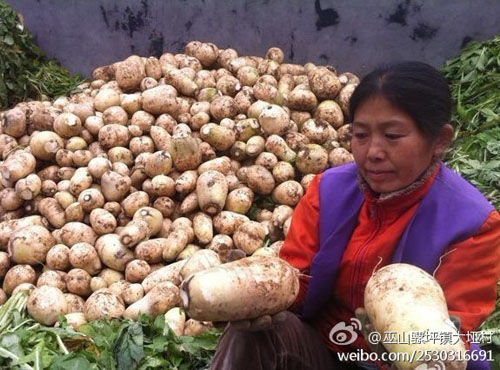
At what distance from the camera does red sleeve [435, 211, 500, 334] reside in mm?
2080

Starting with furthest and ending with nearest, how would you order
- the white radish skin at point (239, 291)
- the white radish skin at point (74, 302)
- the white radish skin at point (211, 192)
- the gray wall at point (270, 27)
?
the gray wall at point (270, 27), the white radish skin at point (211, 192), the white radish skin at point (74, 302), the white radish skin at point (239, 291)

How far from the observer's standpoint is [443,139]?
7.07 feet

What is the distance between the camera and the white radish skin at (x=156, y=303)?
339cm

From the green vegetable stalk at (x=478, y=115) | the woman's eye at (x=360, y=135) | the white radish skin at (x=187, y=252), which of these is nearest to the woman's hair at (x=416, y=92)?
the woman's eye at (x=360, y=135)

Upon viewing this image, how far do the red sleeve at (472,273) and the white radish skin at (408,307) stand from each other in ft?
0.57

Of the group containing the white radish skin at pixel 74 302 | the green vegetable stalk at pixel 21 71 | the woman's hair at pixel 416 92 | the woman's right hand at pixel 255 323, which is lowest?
the white radish skin at pixel 74 302

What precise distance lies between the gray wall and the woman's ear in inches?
152

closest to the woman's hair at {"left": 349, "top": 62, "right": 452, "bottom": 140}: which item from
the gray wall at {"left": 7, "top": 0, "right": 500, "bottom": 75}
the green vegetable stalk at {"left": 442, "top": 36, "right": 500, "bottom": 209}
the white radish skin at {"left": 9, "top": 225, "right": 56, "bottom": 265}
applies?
the green vegetable stalk at {"left": 442, "top": 36, "right": 500, "bottom": 209}

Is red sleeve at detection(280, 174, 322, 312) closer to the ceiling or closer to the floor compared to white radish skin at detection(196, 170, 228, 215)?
closer to the floor

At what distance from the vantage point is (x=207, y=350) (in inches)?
121

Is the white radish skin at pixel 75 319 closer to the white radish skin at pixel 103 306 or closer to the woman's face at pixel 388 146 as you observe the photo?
the white radish skin at pixel 103 306

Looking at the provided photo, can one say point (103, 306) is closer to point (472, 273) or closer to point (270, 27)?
point (472, 273)

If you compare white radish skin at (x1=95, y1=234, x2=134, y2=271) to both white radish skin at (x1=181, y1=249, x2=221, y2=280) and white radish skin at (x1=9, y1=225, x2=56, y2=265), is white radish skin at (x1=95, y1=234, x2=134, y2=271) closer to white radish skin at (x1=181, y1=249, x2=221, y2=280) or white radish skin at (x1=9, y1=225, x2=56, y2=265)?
white radish skin at (x1=9, y1=225, x2=56, y2=265)

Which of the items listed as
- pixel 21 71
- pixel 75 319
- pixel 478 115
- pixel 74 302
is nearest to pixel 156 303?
pixel 75 319
